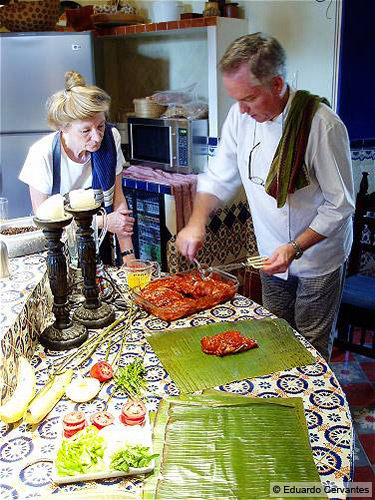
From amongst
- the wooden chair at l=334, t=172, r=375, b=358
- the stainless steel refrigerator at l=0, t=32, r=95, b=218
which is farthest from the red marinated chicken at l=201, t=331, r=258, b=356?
the stainless steel refrigerator at l=0, t=32, r=95, b=218

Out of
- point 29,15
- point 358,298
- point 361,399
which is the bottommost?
point 361,399

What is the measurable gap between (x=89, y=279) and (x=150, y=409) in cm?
55

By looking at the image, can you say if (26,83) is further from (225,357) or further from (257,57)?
(225,357)

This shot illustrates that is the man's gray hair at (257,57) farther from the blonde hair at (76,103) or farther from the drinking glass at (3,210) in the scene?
the drinking glass at (3,210)

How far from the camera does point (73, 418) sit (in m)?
1.25

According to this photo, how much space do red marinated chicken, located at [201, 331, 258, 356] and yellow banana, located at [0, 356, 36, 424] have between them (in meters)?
0.50

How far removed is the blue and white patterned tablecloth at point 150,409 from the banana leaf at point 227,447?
36mm

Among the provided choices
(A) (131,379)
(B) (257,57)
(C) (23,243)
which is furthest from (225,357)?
(B) (257,57)

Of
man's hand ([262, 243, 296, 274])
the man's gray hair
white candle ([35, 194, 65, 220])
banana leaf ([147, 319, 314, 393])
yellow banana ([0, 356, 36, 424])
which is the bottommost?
banana leaf ([147, 319, 314, 393])

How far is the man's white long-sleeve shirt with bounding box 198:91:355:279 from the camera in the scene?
201cm

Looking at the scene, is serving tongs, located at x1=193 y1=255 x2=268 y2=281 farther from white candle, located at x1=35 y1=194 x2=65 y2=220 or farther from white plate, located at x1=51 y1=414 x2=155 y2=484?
white plate, located at x1=51 y1=414 x2=155 y2=484

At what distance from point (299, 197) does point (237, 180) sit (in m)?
0.35

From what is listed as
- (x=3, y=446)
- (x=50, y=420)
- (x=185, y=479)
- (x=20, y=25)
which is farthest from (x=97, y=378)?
(x=20, y=25)

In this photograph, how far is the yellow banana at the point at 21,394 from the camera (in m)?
1.29
